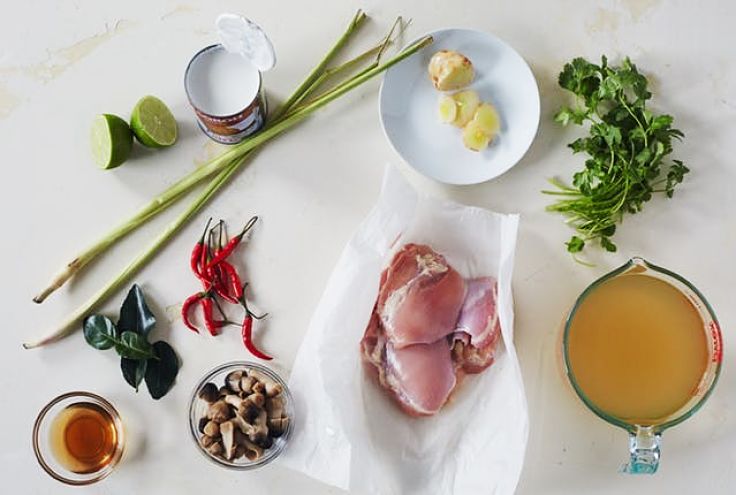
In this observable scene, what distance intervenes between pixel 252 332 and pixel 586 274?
0.57 metres

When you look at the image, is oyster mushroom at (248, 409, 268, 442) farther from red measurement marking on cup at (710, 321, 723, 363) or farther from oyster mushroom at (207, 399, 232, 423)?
red measurement marking on cup at (710, 321, 723, 363)

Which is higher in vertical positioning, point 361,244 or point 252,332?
point 361,244

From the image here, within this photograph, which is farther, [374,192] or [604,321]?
[374,192]

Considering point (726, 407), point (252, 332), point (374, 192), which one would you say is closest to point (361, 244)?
point (374, 192)

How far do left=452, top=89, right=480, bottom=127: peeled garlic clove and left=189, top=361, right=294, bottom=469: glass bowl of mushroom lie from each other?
1.68ft

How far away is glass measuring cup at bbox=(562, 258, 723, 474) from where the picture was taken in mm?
1285

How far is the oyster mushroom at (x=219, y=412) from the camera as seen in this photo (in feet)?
4.44

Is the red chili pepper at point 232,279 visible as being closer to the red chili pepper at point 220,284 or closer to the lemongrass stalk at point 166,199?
the red chili pepper at point 220,284

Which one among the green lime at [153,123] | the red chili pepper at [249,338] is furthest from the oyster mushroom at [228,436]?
the green lime at [153,123]

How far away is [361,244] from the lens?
4.47ft

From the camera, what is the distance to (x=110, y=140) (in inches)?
54.7

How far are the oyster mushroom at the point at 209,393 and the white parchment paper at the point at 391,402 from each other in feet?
0.40

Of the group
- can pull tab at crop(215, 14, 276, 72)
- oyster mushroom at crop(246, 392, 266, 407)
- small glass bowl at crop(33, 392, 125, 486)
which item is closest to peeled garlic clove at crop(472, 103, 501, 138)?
can pull tab at crop(215, 14, 276, 72)

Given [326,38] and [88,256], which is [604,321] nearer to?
[326,38]
